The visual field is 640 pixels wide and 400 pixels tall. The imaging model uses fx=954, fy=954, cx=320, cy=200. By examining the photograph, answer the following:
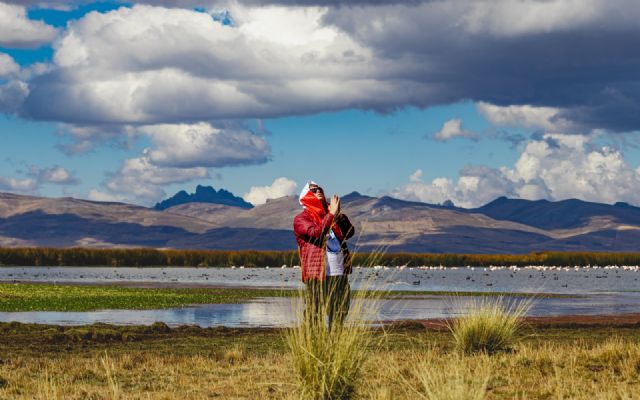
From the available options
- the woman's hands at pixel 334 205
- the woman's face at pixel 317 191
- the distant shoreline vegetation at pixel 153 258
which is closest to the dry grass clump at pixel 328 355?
the woman's hands at pixel 334 205

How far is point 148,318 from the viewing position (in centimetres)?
3300

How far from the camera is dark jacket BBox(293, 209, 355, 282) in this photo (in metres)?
12.5

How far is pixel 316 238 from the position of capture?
12547 mm

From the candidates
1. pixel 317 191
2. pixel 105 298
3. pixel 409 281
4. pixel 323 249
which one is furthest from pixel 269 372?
pixel 409 281

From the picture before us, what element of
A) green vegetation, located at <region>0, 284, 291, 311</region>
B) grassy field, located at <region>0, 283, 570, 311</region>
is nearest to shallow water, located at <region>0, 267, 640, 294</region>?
grassy field, located at <region>0, 283, 570, 311</region>

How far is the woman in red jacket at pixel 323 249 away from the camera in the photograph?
491 inches

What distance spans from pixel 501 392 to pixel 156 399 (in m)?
4.56

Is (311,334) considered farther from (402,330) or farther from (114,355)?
(402,330)

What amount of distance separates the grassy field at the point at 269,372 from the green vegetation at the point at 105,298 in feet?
56.9

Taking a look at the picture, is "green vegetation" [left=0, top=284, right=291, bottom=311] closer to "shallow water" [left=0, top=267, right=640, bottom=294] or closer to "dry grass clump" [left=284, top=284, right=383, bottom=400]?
"shallow water" [left=0, top=267, right=640, bottom=294]

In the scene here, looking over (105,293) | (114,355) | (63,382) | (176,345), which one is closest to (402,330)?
(176,345)

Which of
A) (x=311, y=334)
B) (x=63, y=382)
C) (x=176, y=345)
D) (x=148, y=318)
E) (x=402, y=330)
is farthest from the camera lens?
(x=148, y=318)

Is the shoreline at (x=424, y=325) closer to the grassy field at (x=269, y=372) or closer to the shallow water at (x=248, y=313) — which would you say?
the shallow water at (x=248, y=313)

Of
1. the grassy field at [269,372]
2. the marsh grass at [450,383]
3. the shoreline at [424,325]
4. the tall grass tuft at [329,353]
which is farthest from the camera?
the shoreline at [424,325]
